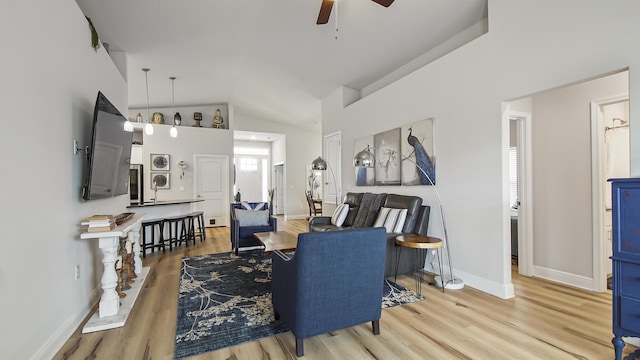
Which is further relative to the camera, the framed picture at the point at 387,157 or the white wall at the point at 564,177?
the framed picture at the point at 387,157

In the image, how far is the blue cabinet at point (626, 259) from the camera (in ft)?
5.60

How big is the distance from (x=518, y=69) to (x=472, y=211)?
1534 mm

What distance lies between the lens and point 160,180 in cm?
739

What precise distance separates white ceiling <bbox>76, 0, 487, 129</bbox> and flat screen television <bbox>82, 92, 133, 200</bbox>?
4.65 ft

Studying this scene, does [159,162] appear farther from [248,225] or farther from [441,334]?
[441,334]

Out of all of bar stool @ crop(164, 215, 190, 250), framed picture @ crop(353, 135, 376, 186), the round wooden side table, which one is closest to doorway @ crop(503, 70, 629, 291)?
the round wooden side table

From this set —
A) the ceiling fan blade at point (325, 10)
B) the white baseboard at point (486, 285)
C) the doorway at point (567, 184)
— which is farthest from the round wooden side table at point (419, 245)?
the ceiling fan blade at point (325, 10)

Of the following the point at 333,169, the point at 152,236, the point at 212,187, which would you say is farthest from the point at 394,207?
the point at 212,187

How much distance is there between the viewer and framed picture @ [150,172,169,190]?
7344 mm

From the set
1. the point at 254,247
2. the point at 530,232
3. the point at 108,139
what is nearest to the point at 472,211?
the point at 530,232

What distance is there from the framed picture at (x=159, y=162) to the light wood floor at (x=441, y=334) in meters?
5.20

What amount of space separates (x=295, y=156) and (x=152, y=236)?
5450 mm

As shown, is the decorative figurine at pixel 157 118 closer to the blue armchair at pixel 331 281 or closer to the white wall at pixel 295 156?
the white wall at pixel 295 156

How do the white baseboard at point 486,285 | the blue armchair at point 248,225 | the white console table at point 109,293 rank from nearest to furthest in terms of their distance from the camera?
the white console table at point 109,293
the white baseboard at point 486,285
the blue armchair at point 248,225
